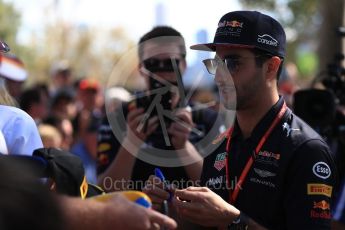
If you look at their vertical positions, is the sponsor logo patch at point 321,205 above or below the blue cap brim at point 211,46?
below

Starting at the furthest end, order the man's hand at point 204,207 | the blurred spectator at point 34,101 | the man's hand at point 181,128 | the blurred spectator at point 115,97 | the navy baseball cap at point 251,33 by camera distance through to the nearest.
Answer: the blurred spectator at point 34,101, the blurred spectator at point 115,97, the man's hand at point 181,128, the navy baseball cap at point 251,33, the man's hand at point 204,207

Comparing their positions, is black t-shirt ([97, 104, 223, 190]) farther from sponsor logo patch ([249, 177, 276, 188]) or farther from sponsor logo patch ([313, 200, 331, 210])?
sponsor logo patch ([313, 200, 331, 210])

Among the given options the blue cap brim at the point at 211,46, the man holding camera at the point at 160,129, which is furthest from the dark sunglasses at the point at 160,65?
the blue cap brim at the point at 211,46

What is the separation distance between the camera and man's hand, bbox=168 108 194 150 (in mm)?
3988

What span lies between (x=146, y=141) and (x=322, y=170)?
1536 mm

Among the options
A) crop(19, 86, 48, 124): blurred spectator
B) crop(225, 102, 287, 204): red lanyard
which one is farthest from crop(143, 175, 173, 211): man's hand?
crop(19, 86, 48, 124): blurred spectator

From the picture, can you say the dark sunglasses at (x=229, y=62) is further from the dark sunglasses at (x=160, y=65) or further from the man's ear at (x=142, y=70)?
the man's ear at (x=142, y=70)

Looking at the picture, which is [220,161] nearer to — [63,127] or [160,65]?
[160,65]

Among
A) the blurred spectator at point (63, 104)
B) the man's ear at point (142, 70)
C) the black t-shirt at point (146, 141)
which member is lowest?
the blurred spectator at point (63, 104)

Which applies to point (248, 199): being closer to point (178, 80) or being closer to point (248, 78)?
point (248, 78)

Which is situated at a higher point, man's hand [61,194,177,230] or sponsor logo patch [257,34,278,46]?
sponsor logo patch [257,34,278,46]

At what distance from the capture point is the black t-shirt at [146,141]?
4.06 metres

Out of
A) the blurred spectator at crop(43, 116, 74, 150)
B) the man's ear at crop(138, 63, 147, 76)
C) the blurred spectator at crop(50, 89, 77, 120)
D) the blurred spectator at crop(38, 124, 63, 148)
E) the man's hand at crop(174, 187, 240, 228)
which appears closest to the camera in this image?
the man's hand at crop(174, 187, 240, 228)

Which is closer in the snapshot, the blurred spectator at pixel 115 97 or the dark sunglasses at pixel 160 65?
the dark sunglasses at pixel 160 65
